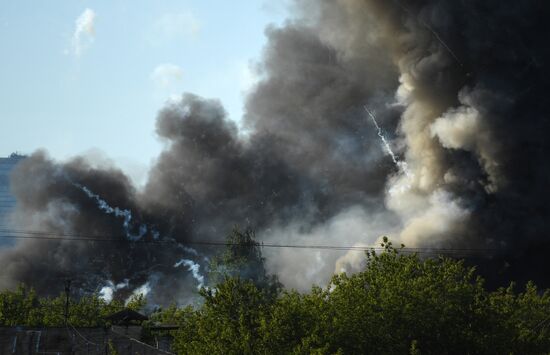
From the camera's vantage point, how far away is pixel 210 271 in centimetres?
10619

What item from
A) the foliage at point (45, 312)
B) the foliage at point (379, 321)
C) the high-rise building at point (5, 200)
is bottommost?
the foliage at point (379, 321)

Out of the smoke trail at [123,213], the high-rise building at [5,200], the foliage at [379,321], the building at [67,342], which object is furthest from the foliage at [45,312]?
the high-rise building at [5,200]

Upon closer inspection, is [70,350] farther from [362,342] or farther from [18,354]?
[362,342]

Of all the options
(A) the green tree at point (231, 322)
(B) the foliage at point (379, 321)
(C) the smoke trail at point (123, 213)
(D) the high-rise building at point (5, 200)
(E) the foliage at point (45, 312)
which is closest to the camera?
(B) the foliage at point (379, 321)

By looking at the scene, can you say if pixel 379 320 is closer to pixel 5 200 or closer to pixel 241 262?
pixel 241 262

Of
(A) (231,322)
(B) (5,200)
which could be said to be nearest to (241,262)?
(A) (231,322)

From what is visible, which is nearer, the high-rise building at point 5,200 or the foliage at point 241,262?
the foliage at point 241,262

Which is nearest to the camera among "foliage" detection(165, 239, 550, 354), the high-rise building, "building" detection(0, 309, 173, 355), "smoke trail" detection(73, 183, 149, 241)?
"foliage" detection(165, 239, 550, 354)

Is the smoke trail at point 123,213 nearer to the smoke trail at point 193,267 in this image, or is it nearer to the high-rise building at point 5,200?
the smoke trail at point 193,267

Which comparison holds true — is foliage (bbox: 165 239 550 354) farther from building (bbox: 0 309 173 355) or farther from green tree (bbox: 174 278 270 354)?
building (bbox: 0 309 173 355)

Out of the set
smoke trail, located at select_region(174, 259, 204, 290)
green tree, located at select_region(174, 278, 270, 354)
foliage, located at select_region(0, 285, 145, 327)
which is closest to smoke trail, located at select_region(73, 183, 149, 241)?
smoke trail, located at select_region(174, 259, 204, 290)

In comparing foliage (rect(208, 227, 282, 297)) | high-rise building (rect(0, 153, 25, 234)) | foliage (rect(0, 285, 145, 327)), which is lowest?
foliage (rect(0, 285, 145, 327))

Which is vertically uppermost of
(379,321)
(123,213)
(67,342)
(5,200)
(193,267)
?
(5,200)

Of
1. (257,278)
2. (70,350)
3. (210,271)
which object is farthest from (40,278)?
(70,350)
